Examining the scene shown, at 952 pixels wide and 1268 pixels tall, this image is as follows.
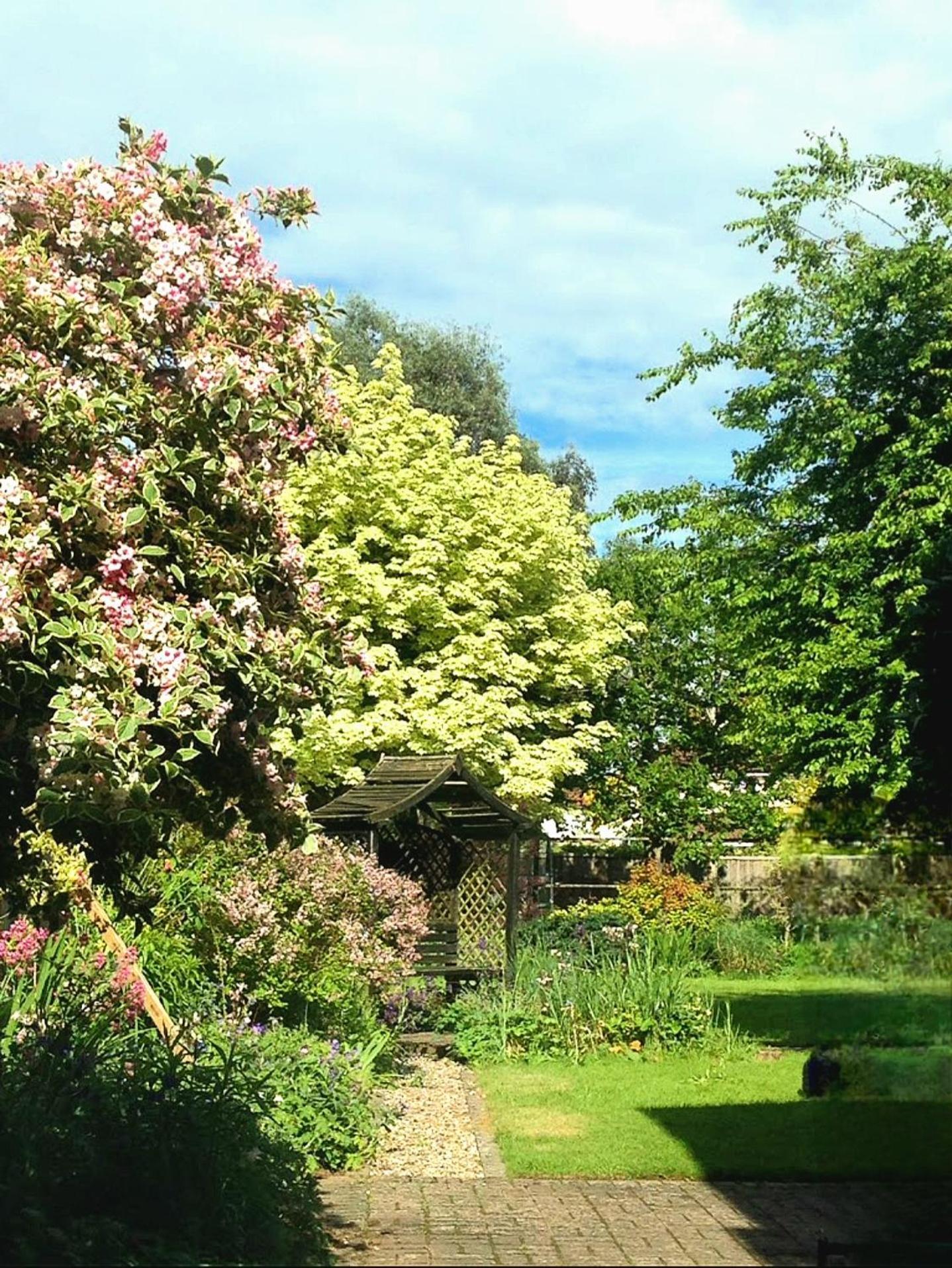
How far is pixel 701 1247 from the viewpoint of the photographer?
6.46 m

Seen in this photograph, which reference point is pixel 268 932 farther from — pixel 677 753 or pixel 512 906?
pixel 677 753

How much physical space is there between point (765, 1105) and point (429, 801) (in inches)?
208

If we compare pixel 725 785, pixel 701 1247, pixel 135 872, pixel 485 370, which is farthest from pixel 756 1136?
pixel 485 370

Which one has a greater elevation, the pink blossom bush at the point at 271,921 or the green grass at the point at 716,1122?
the pink blossom bush at the point at 271,921

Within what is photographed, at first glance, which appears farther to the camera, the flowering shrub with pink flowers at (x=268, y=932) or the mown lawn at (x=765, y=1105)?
the flowering shrub with pink flowers at (x=268, y=932)

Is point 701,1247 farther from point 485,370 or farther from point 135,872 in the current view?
point 485,370

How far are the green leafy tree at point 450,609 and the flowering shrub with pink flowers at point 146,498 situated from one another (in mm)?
14881

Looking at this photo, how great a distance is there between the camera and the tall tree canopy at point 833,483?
10969 mm

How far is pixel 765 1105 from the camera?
1016 cm

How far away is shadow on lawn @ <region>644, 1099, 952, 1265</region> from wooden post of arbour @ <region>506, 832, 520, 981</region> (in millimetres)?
4297

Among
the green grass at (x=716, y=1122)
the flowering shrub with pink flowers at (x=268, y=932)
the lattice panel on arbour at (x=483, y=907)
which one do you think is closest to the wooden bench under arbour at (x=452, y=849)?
the lattice panel on arbour at (x=483, y=907)

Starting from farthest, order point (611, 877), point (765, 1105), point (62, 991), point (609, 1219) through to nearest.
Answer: point (611, 877) → point (765, 1105) → point (62, 991) → point (609, 1219)

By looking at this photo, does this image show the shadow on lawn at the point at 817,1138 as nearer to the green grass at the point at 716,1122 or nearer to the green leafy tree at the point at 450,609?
the green grass at the point at 716,1122

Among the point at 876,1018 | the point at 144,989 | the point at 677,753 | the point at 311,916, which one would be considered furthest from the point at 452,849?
the point at 677,753
